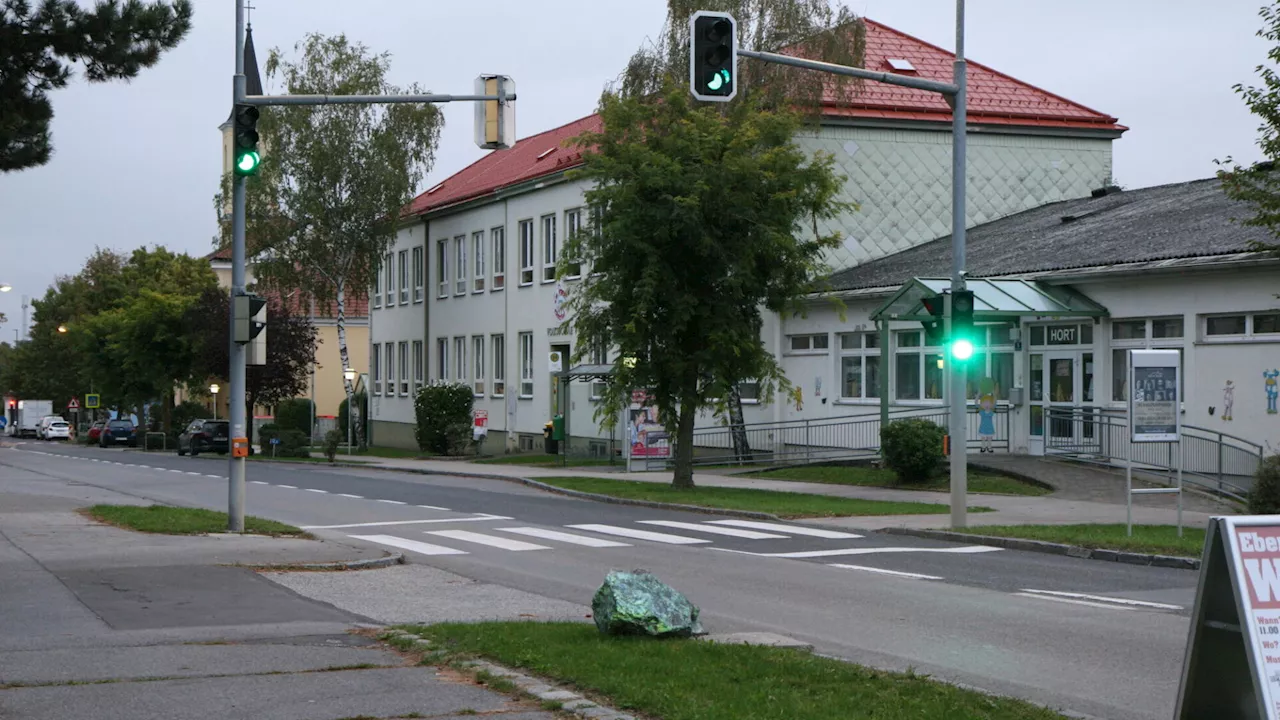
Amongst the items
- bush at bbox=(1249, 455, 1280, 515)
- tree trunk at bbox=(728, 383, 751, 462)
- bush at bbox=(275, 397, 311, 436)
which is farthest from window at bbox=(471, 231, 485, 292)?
bush at bbox=(1249, 455, 1280, 515)

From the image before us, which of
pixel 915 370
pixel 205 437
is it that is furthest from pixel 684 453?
pixel 205 437

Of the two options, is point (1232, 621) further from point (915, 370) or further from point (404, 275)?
point (404, 275)

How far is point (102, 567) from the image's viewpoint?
1457 centimetres

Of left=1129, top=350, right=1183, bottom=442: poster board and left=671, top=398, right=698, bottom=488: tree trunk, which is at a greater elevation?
left=1129, top=350, right=1183, bottom=442: poster board

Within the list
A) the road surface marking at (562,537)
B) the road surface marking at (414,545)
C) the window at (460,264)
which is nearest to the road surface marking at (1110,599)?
the road surface marking at (562,537)

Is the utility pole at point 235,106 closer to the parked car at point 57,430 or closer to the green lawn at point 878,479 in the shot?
the green lawn at point 878,479

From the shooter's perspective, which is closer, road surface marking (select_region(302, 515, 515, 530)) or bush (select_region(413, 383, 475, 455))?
road surface marking (select_region(302, 515, 515, 530))

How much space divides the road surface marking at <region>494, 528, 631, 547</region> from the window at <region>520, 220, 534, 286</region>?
30373 millimetres

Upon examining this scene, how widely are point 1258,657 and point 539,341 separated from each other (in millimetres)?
44561

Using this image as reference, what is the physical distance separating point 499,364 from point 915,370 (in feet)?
70.8

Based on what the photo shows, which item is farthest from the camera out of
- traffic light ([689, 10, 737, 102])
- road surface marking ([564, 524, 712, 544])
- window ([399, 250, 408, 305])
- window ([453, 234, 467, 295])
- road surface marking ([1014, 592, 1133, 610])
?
window ([399, 250, 408, 305])

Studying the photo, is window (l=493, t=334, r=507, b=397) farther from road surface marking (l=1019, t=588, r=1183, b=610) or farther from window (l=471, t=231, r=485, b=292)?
road surface marking (l=1019, t=588, r=1183, b=610)

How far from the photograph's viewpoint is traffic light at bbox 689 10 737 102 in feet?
48.5

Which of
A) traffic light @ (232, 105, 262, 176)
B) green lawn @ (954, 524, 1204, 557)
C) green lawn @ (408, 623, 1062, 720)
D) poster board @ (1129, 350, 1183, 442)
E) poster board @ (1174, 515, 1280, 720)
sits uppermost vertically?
traffic light @ (232, 105, 262, 176)
